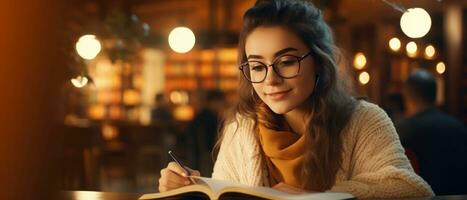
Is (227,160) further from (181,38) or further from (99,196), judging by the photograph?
(181,38)

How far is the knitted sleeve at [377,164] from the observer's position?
1.71 m

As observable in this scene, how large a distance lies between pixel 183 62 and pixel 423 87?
9081 mm

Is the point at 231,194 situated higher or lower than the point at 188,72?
lower

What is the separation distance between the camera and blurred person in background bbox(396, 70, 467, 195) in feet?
12.5

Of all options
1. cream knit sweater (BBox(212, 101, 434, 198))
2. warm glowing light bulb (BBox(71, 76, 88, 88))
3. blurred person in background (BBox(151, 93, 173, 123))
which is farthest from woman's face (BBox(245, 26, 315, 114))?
blurred person in background (BBox(151, 93, 173, 123))

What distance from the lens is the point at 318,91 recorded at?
1818 mm

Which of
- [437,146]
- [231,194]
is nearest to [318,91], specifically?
[231,194]

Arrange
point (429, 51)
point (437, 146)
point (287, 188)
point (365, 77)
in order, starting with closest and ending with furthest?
point (287, 188), point (437, 146), point (365, 77), point (429, 51)

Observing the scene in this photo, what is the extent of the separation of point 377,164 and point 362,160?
5 cm

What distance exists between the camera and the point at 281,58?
5.63 ft

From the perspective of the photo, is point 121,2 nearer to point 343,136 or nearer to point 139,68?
point 139,68

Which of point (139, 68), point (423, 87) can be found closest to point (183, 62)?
point (139, 68)

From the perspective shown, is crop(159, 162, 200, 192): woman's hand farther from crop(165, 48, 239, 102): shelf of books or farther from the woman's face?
crop(165, 48, 239, 102): shelf of books

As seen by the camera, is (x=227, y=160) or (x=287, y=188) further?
(x=227, y=160)
